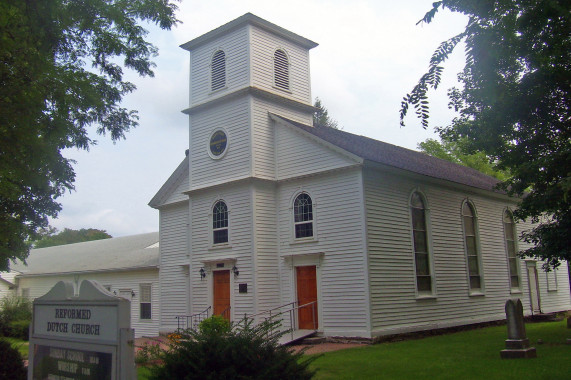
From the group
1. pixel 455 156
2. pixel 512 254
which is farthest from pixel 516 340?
pixel 455 156

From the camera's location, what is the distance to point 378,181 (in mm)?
20703

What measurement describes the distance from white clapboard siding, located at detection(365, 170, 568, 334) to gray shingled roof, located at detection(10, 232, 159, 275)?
44.7 feet

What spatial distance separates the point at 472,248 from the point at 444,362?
12.8 meters

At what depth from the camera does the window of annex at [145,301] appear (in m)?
29.7

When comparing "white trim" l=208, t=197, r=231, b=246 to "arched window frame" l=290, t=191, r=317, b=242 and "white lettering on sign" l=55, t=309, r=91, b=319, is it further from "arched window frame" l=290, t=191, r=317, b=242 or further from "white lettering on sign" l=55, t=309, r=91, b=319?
"white lettering on sign" l=55, t=309, r=91, b=319

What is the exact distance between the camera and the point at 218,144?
77.4ft

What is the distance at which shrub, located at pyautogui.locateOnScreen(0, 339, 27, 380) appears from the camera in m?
9.73

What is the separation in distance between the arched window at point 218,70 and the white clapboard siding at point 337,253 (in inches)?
240

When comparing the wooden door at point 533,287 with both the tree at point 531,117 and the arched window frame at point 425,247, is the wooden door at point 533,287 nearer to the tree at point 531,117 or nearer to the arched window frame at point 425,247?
the arched window frame at point 425,247

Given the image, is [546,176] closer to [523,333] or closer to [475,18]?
[523,333]

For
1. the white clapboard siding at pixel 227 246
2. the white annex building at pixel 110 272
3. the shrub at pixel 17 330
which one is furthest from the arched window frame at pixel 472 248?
the shrub at pixel 17 330

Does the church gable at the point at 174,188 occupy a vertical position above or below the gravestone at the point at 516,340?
above

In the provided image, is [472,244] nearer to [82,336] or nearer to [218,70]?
[218,70]

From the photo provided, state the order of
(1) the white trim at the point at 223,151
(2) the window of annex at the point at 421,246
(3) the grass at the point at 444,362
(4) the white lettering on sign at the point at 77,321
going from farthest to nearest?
1. (1) the white trim at the point at 223,151
2. (2) the window of annex at the point at 421,246
3. (3) the grass at the point at 444,362
4. (4) the white lettering on sign at the point at 77,321
